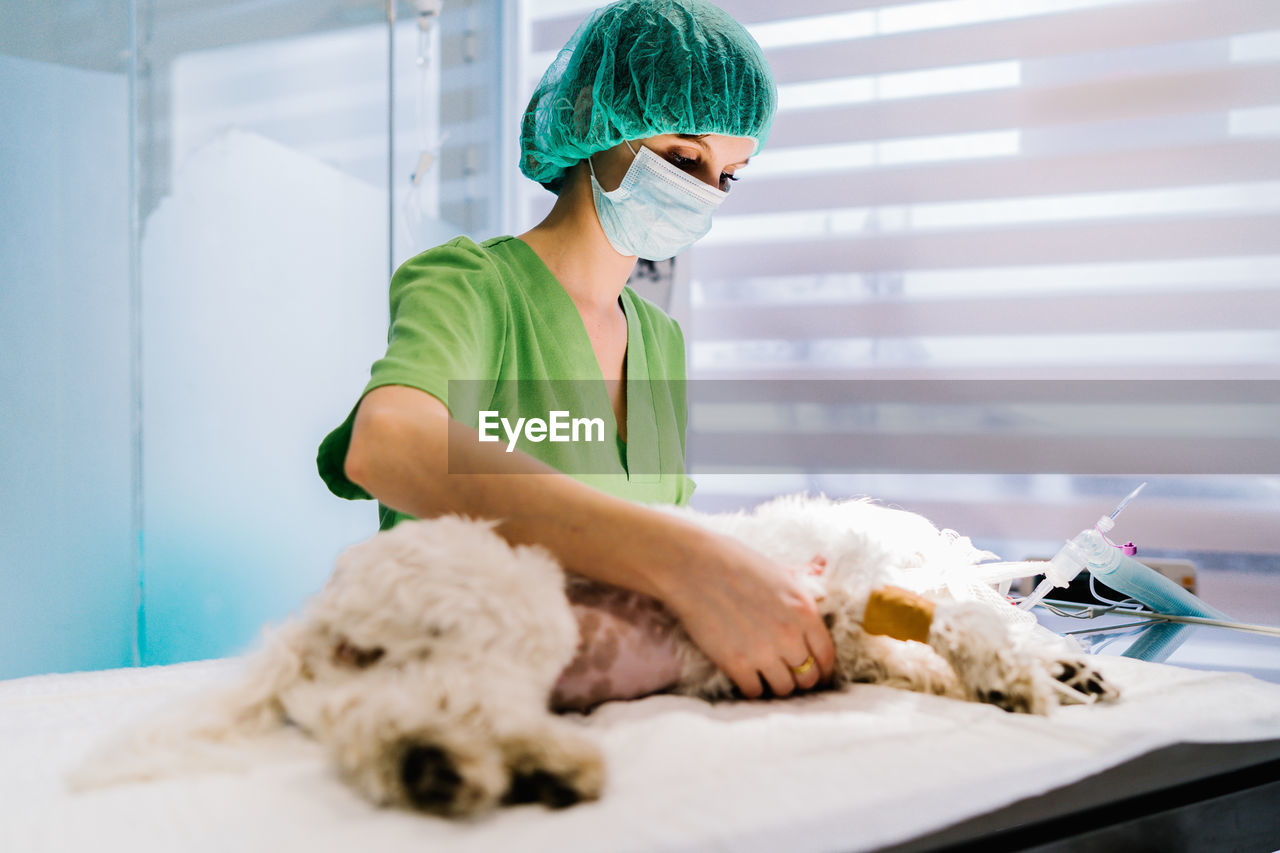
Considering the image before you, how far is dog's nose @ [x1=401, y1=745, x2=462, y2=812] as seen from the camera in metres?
0.52

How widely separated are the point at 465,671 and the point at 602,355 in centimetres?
84

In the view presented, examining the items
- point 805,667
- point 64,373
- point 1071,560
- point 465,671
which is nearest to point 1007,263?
point 1071,560

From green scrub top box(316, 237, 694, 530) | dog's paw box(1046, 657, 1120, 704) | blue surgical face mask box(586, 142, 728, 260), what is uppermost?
blue surgical face mask box(586, 142, 728, 260)

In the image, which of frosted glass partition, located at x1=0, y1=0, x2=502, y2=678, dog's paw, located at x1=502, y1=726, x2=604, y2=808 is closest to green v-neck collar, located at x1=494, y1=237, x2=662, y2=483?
dog's paw, located at x1=502, y1=726, x2=604, y2=808

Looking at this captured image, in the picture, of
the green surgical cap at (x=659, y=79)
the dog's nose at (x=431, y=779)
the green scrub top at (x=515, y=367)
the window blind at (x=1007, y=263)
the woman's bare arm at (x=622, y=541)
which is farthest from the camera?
the window blind at (x=1007, y=263)

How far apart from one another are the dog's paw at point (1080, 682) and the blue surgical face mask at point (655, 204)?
857 mm

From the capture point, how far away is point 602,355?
1387 mm

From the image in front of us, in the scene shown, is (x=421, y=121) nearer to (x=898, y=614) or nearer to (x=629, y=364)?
(x=629, y=364)

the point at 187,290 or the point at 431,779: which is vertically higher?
the point at 187,290

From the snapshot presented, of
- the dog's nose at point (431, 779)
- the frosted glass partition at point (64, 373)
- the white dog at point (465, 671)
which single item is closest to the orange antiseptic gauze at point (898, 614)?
the white dog at point (465, 671)

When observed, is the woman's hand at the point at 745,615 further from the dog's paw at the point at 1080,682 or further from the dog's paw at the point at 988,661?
the dog's paw at the point at 1080,682

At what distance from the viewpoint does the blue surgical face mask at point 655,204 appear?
128 centimetres

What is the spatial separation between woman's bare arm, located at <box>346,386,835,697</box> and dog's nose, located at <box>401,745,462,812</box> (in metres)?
0.28

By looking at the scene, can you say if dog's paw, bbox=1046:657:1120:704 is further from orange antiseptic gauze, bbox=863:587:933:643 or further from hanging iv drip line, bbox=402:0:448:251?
hanging iv drip line, bbox=402:0:448:251
